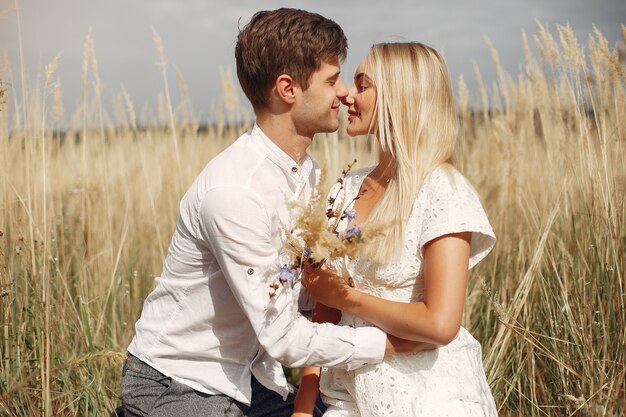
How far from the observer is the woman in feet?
6.53

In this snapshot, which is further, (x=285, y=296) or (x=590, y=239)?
(x=590, y=239)

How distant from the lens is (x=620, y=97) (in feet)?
9.66

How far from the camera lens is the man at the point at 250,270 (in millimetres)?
1965

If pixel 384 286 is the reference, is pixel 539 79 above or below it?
above

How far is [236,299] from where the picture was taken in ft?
6.81

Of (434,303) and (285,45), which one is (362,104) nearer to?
(285,45)

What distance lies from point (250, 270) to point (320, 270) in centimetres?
28

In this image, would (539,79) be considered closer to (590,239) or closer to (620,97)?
(620,97)

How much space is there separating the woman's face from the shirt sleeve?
53 cm

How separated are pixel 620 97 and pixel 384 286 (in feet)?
5.15

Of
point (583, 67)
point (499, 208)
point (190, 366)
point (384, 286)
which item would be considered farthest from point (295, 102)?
point (499, 208)

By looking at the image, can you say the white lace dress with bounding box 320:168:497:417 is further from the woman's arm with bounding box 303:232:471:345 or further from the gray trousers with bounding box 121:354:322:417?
the gray trousers with bounding box 121:354:322:417

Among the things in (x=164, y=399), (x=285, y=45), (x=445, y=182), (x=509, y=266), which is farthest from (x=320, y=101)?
(x=509, y=266)

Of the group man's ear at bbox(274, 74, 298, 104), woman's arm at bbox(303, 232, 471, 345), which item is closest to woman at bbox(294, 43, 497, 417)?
woman's arm at bbox(303, 232, 471, 345)
